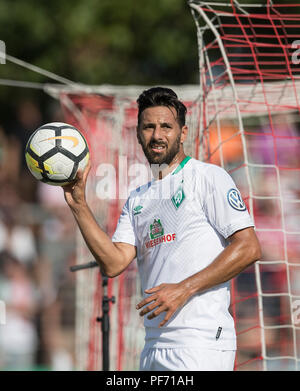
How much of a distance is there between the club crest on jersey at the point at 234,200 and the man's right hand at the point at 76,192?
30.8 inches

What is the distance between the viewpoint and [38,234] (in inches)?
405

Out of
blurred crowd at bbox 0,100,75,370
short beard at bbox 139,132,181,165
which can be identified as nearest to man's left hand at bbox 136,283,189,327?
short beard at bbox 139,132,181,165

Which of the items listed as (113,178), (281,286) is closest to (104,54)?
(113,178)

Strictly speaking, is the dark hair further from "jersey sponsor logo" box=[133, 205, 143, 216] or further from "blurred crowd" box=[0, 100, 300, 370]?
"blurred crowd" box=[0, 100, 300, 370]

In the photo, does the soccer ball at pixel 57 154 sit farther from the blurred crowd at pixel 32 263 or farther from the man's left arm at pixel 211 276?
the blurred crowd at pixel 32 263

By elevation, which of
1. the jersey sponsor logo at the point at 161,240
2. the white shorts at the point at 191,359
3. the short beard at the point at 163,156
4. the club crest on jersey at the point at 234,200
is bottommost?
the white shorts at the point at 191,359

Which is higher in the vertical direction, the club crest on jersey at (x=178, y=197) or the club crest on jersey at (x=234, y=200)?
the club crest on jersey at (x=178, y=197)

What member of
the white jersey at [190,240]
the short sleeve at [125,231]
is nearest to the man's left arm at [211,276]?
the white jersey at [190,240]

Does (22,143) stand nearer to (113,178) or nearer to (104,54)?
(104,54)

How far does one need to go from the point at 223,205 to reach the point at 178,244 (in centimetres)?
33

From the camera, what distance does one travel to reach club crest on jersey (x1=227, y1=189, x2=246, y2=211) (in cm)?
313

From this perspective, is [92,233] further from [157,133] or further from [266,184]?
[266,184]

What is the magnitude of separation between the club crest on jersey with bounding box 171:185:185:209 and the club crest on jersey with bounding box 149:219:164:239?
0.48ft

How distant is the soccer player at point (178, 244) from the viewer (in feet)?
9.86
